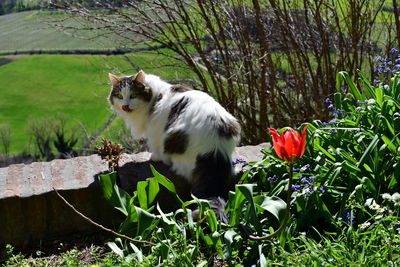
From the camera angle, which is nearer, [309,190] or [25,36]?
[309,190]

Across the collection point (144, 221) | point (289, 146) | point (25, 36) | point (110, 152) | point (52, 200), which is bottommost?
point (25, 36)

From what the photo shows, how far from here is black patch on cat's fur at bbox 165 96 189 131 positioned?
3438 millimetres

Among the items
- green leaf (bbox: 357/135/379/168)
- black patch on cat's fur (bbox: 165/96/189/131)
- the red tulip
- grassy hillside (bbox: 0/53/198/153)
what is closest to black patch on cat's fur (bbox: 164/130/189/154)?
black patch on cat's fur (bbox: 165/96/189/131)

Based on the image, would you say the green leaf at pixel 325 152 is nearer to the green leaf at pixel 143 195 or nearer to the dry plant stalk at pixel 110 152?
the green leaf at pixel 143 195

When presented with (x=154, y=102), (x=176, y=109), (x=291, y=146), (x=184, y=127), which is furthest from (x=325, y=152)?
(x=154, y=102)

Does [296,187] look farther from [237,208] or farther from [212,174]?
[212,174]

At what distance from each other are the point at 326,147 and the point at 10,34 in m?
20.5

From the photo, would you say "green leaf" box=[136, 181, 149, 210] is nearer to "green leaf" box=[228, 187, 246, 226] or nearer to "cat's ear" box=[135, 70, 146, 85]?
"green leaf" box=[228, 187, 246, 226]

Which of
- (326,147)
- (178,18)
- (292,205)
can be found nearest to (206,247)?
(292,205)

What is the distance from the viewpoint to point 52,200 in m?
3.12

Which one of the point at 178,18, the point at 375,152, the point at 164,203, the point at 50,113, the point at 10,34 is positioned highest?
the point at 178,18

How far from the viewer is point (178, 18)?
5.12 meters

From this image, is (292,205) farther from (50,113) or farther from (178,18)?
(50,113)

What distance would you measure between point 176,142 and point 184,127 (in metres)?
0.11
